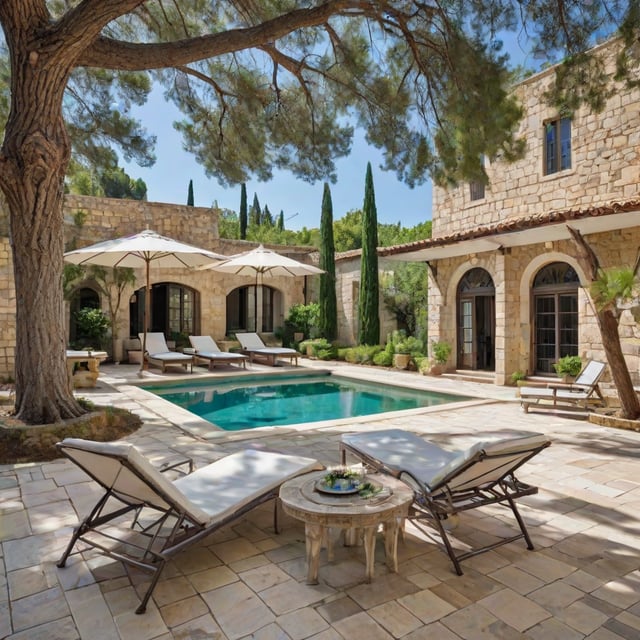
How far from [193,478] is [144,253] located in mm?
8658

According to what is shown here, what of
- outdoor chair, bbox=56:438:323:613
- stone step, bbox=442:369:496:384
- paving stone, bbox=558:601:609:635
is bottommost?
paving stone, bbox=558:601:609:635

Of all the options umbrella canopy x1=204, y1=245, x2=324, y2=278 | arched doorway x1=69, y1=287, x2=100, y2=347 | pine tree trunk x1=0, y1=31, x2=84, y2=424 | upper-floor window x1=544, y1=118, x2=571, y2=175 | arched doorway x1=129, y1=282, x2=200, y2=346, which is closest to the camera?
pine tree trunk x1=0, y1=31, x2=84, y2=424

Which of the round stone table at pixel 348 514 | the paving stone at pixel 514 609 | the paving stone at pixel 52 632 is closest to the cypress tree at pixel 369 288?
the round stone table at pixel 348 514

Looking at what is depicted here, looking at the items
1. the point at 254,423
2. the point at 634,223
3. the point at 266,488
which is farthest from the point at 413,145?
the point at 266,488

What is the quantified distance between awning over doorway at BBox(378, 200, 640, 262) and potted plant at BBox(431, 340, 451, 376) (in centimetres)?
218

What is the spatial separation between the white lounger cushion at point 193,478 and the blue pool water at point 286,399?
13.7ft

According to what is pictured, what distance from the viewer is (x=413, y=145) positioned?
293 inches

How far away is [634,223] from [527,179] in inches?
123

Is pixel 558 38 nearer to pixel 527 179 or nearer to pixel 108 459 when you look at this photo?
pixel 527 179

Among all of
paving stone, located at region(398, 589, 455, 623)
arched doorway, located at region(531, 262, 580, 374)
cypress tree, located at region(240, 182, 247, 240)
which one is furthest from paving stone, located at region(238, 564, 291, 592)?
cypress tree, located at region(240, 182, 247, 240)

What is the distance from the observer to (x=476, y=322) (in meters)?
11.8

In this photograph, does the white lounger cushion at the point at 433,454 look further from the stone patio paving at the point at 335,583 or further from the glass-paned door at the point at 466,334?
the glass-paned door at the point at 466,334

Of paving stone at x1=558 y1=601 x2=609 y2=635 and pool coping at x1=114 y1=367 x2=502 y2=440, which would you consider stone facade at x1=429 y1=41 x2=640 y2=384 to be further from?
paving stone at x1=558 y1=601 x2=609 y2=635

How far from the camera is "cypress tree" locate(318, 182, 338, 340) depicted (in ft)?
55.7
